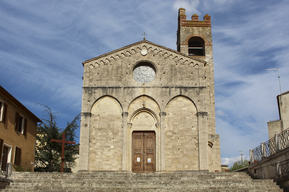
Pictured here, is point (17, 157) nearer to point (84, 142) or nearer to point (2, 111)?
point (2, 111)

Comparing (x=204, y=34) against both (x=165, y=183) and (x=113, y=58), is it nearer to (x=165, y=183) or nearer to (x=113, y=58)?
(x=113, y=58)

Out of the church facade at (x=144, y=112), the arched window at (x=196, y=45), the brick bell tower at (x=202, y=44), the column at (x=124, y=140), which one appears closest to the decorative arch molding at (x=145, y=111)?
the church facade at (x=144, y=112)

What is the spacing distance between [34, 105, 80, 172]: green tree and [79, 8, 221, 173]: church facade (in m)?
7.50

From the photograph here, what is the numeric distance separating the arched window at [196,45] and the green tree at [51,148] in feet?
43.6

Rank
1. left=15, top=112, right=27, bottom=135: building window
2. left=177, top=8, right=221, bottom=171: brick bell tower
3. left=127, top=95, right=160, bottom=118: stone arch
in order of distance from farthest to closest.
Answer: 1. left=177, top=8, right=221, bottom=171: brick bell tower
2. left=127, top=95, right=160, bottom=118: stone arch
3. left=15, top=112, right=27, bottom=135: building window

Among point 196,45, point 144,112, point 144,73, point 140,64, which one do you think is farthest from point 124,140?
point 196,45

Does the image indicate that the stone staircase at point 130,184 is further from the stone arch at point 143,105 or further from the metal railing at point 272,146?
the stone arch at point 143,105

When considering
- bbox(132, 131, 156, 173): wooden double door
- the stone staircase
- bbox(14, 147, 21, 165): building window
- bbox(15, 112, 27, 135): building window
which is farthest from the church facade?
the stone staircase

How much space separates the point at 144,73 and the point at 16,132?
396 inches

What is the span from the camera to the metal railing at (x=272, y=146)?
49.1ft

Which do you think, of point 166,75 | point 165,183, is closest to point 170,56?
point 166,75

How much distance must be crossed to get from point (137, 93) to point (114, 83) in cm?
191

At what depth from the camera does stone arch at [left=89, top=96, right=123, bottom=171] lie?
2162 cm

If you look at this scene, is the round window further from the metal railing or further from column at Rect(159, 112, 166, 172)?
the metal railing
